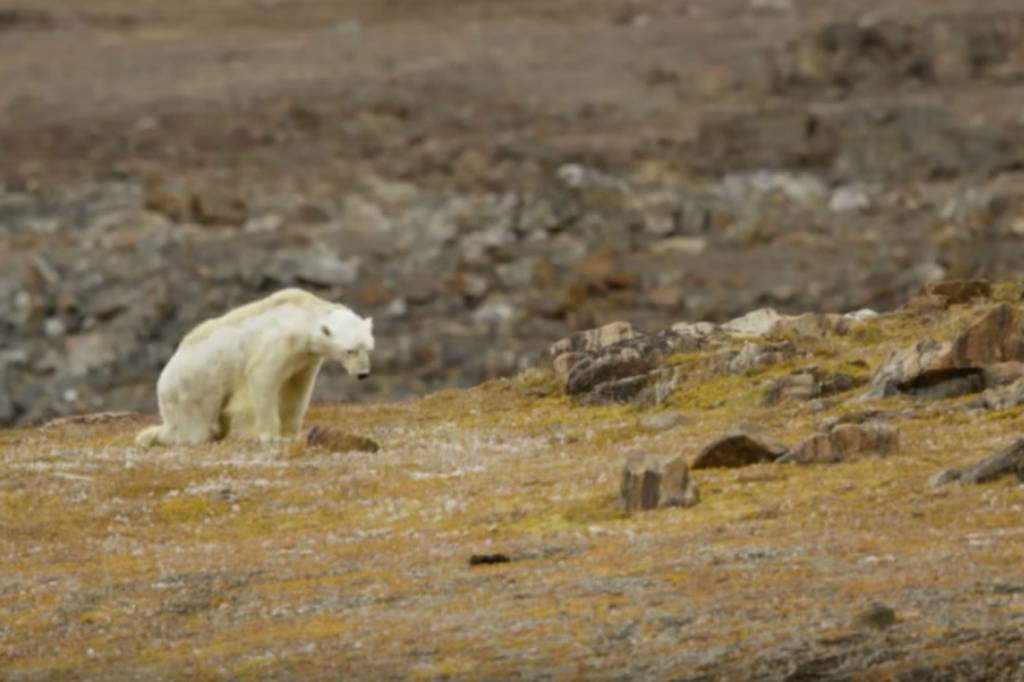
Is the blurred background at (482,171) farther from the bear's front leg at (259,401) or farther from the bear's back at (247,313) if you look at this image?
the bear's front leg at (259,401)

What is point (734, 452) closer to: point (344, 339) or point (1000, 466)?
point (1000, 466)

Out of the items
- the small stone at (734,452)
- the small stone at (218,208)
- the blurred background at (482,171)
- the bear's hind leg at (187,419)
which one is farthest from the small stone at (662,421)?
the small stone at (218,208)

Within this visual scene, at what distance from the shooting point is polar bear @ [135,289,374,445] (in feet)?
124

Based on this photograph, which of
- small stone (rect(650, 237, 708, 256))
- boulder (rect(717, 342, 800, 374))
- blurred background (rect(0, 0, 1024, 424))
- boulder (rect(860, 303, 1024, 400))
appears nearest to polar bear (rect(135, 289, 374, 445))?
boulder (rect(717, 342, 800, 374))

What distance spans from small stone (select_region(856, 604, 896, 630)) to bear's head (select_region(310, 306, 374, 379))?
510 inches

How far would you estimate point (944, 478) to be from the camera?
101ft

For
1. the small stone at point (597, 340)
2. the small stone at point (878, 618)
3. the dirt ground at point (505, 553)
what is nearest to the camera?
the small stone at point (878, 618)

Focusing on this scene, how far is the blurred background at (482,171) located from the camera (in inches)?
3302

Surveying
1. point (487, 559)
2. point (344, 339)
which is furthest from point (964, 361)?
point (487, 559)

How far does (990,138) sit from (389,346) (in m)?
26.4

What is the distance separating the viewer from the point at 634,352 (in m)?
41.0

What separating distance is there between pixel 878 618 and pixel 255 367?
13636 millimetres

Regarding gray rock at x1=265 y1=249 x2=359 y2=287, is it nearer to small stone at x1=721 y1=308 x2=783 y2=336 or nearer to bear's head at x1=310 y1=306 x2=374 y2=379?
small stone at x1=721 y1=308 x2=783 y2=336

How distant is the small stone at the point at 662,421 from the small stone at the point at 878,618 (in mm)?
11314
